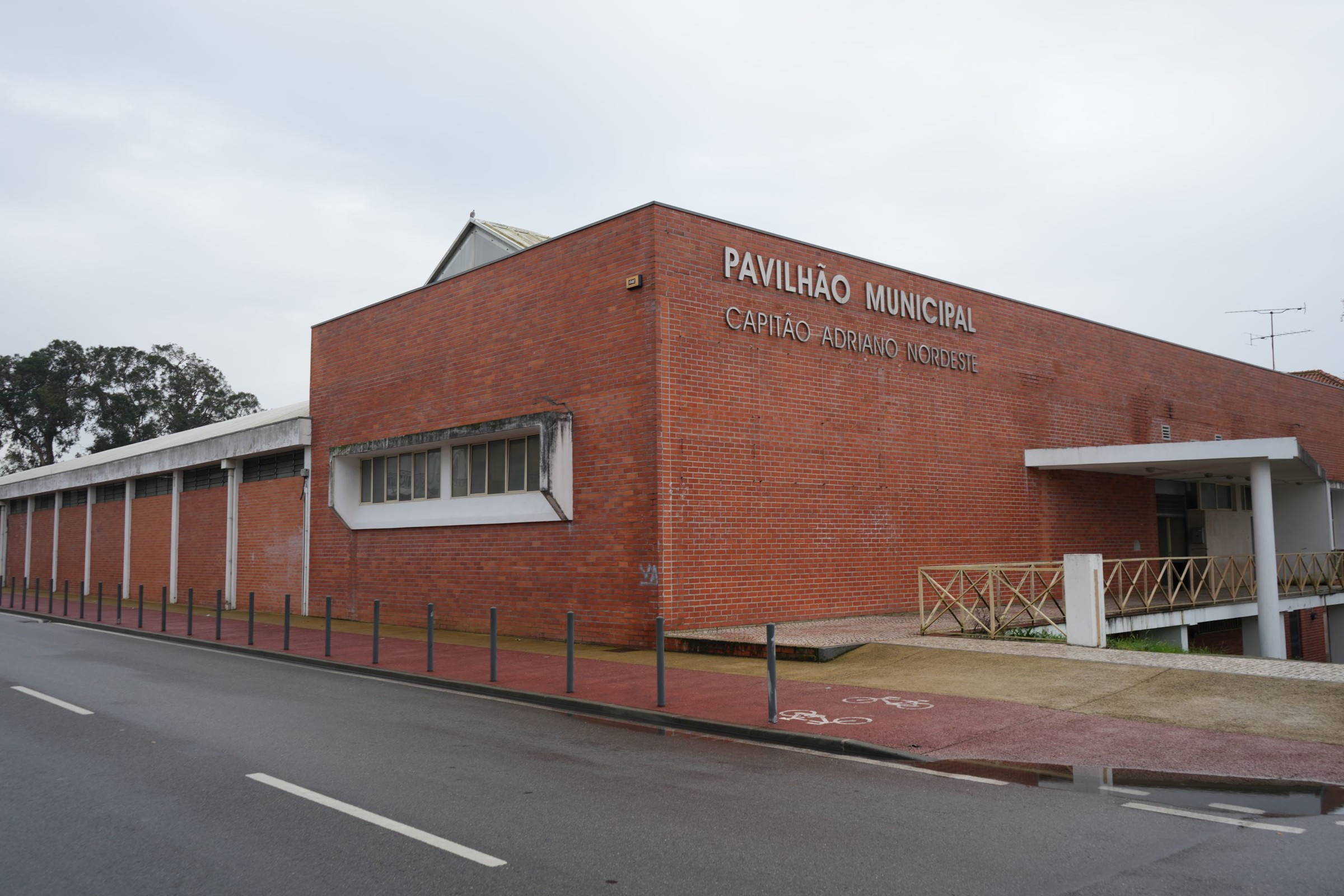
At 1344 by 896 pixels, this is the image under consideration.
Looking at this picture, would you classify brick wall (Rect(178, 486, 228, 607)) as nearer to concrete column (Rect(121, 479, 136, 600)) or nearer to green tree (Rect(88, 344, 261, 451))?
concrete column (Rect(121, 479, 136, 600))

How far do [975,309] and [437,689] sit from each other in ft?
48.4

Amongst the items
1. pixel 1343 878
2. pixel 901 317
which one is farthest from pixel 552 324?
pixel 1343 878

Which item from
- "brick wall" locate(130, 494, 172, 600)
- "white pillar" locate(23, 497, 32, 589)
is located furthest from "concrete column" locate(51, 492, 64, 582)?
"brick wall" locate(130, 494, 172, 600)

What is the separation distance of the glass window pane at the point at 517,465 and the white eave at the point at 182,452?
7.97m

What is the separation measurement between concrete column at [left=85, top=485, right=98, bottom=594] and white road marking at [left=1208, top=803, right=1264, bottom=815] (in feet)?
130

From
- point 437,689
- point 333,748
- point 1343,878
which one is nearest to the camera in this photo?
point 1343,878

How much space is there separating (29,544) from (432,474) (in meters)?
31.8

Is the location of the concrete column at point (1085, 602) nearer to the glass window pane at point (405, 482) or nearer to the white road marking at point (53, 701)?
the white road marking at point (53, 701)

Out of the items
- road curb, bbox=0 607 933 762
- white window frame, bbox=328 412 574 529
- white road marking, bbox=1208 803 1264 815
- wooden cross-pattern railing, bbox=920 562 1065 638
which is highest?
white window frame, bbox=328 412 574 529

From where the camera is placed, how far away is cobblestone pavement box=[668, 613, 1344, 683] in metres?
11.5

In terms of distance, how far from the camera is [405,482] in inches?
874

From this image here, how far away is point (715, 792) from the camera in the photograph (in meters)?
7.07

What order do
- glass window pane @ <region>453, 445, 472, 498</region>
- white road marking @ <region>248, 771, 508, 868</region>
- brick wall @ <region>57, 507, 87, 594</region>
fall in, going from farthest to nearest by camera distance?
1. brick wall @ <region>57, 507, 87, 594</region>
2. glass window pane @ <region>453, 445, 472, 498</region>
3. white road marking @ <region>248, 771, 508, 868</region>

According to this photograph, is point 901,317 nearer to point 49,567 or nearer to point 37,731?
point 37,731
